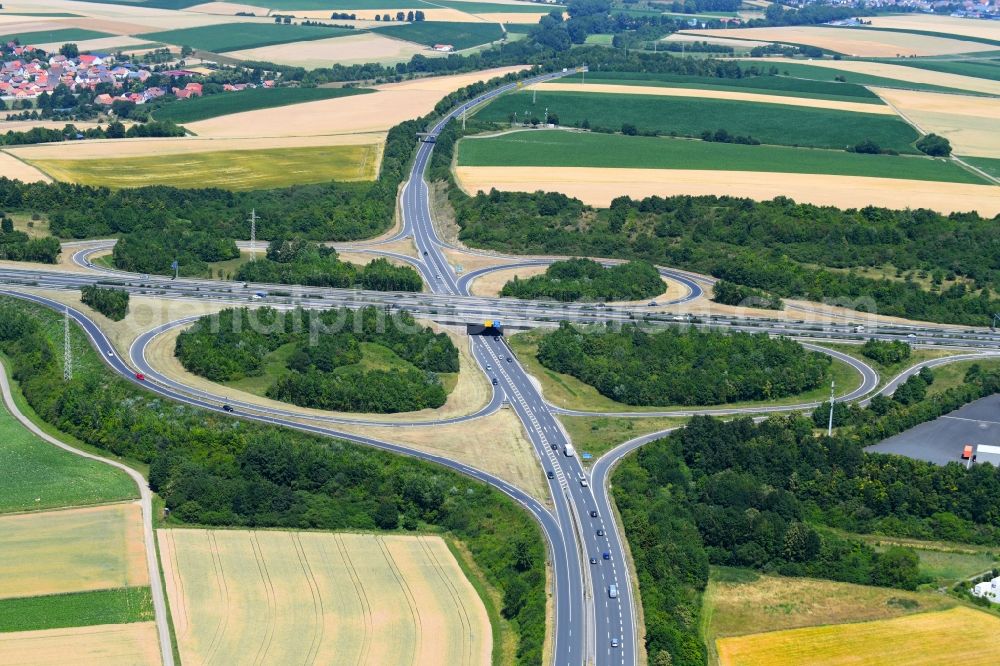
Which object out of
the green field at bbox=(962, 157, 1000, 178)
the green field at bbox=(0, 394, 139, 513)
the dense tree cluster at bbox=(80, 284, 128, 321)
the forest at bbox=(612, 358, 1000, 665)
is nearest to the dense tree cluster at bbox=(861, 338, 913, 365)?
the forest at bbox=(612, 358, 1000, 665)

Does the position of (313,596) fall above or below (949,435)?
below

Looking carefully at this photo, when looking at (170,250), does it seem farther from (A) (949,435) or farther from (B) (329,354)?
(A) (949,435)

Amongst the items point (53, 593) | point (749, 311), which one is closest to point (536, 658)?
Result: point (53, 593)

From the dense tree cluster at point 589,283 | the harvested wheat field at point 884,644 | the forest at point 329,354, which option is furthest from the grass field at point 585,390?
the harvested wheat field at point 884,644

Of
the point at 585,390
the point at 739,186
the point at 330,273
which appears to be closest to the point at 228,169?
the point at 330,273

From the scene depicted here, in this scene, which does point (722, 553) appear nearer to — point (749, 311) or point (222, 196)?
point (749, 311)

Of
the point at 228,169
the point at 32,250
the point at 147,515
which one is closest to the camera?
the point at 147,515

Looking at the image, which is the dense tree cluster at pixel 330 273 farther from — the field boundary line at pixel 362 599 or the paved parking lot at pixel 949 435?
the field boundary line at pixel 362 599
